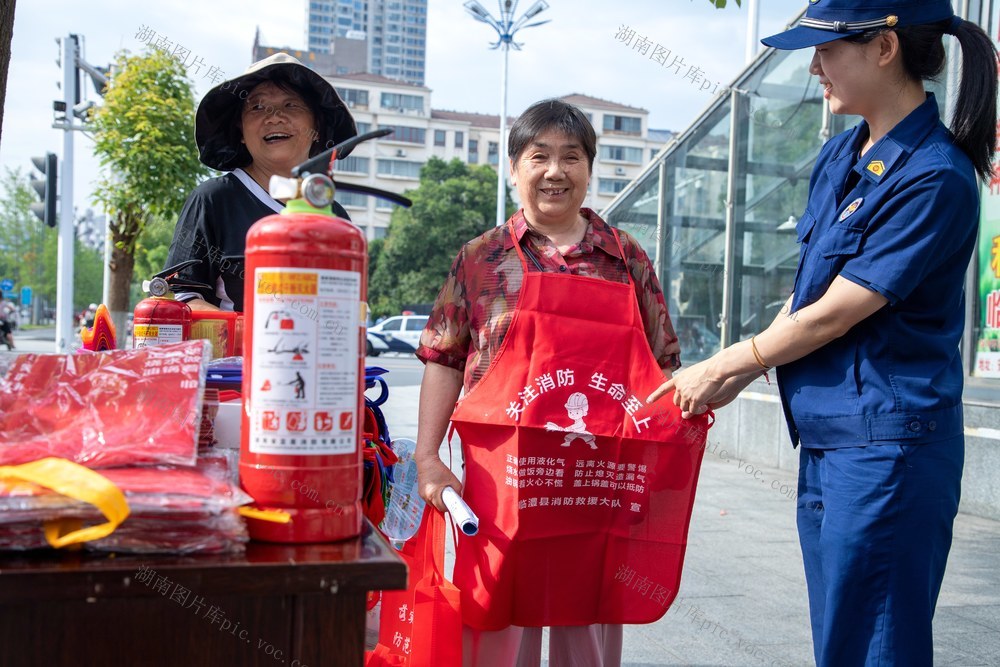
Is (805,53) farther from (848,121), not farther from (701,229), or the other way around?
(701,229)

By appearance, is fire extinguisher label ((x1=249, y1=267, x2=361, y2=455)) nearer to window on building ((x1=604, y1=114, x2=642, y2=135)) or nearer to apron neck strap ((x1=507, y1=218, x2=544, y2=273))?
apron neck strap ((x1=507, y1=218, x2=544, y2=273))

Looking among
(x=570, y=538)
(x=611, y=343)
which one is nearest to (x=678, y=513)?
(x=570, y=538)

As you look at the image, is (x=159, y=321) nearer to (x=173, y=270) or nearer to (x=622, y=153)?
(x=173, y=270)

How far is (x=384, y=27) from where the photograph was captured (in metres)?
154

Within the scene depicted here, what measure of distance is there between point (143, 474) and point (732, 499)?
592cm

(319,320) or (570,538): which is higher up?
(319,320)

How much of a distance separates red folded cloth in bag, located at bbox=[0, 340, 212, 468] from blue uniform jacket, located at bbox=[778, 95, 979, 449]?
A: 1.28 meters

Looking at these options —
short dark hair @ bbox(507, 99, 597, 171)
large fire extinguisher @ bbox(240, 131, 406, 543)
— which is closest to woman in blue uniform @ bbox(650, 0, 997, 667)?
short dark hair @ bbox(507, 99, 597, 171)

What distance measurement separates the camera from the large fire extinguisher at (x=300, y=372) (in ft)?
3.68

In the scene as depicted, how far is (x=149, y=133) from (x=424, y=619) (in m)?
10.1

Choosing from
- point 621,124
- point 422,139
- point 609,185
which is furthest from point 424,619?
point 621,124

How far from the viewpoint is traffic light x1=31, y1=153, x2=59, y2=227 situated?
9.62 m

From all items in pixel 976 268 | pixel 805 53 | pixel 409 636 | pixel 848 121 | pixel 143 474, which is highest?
pixel 805 53

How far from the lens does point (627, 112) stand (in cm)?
7962
